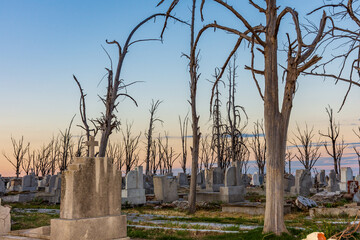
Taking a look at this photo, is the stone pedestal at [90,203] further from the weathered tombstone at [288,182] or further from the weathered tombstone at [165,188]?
the weathered tombstone at [288,182]

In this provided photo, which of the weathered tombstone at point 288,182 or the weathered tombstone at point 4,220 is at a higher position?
the weathered tombstone at point 288,182

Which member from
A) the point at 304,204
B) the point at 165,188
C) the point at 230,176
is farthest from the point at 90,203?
the point at 165,188

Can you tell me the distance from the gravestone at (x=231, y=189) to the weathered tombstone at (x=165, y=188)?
3.19 metres

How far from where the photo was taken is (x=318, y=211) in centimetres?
1380

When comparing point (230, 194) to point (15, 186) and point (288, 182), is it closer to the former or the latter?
point (288, 182)

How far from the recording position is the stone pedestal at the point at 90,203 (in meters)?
7.17

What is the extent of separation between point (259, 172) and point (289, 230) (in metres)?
32.6

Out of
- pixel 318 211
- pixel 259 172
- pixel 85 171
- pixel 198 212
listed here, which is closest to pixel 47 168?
pixel 259 172

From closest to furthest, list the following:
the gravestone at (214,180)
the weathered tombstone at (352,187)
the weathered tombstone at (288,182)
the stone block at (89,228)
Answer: the stone block at (89,228), the weathered tombstone at (352,187), the gravestone at (214,180), the weathered tombstone at (288,182)

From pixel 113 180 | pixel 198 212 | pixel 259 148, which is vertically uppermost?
pixel 259 148

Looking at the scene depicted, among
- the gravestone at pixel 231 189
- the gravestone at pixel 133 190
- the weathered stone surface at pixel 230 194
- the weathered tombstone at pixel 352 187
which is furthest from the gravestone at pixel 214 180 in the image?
the weathered tombstone at pixel 352 187

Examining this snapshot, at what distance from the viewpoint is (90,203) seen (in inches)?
291

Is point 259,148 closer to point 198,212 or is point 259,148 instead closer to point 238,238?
point 198,212

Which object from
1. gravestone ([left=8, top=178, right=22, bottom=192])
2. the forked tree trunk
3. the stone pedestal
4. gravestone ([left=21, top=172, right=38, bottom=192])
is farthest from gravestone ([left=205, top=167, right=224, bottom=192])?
the stone pedestal
